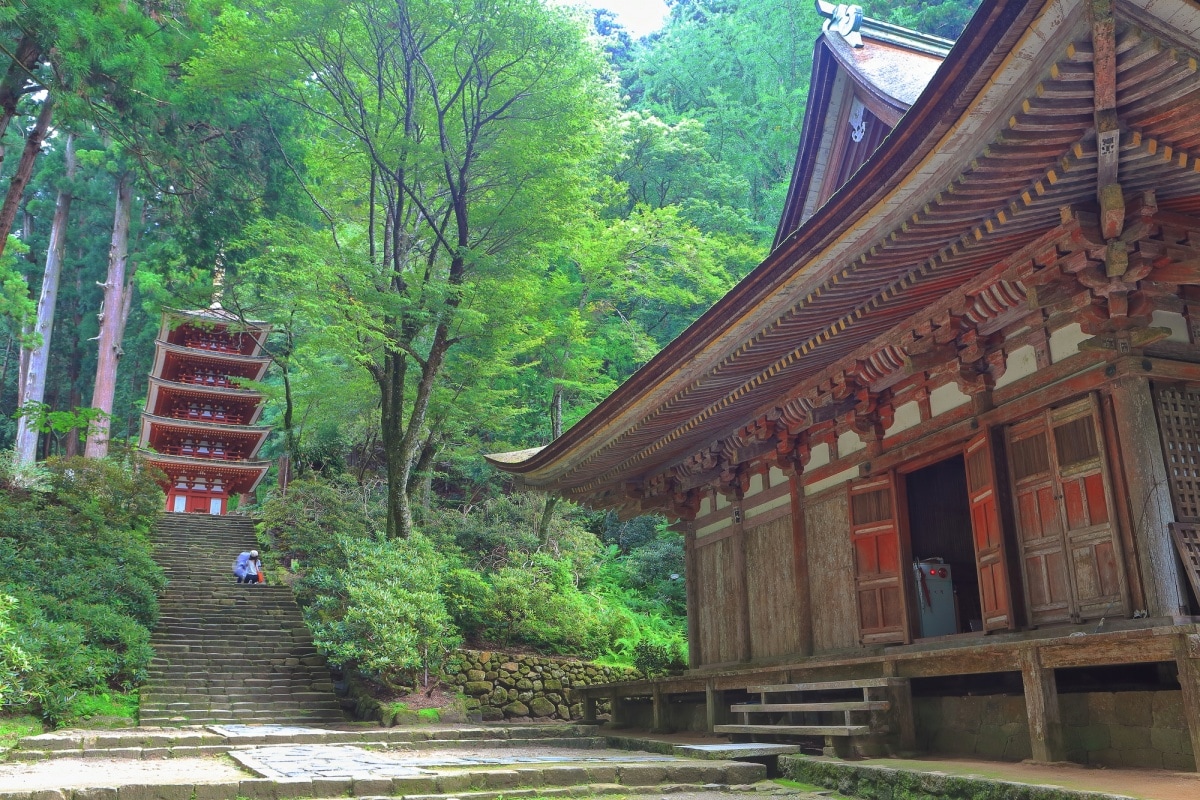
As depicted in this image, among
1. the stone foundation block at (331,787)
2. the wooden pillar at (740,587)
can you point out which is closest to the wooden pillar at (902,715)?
the wooden pillar at (740,587)

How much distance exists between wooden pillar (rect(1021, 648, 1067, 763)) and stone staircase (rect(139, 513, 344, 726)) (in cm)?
1158

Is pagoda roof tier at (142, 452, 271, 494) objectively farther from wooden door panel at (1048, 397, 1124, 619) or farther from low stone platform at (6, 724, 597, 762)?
wooden door panel at (1048, 397, 1124, 619)

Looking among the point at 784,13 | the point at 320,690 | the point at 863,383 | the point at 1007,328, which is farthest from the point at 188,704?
the point at 784,13

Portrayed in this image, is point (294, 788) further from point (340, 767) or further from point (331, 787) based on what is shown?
point (340, 767)

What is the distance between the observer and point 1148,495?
5641mm

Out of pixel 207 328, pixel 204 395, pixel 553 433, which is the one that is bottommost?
pixel 553 433

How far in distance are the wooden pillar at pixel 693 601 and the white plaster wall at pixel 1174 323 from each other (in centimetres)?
727

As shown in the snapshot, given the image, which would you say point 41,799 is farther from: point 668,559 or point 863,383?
point 668,559

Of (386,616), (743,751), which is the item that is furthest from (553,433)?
(743,751)

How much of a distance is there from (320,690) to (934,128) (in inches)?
576

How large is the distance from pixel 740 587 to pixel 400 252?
39.0ft

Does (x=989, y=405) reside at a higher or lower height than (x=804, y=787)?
higher

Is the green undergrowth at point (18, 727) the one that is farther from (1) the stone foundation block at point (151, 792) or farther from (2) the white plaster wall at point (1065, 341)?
(2) the white plaster wall at point (1065, 341)

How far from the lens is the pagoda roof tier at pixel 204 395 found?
104 feet
